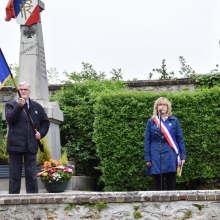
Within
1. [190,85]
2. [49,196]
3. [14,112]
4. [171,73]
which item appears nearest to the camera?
[49,196]

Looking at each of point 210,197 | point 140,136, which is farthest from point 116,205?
point 140,136

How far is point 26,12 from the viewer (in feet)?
30.2

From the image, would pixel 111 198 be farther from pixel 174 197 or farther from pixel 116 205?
pixel 174 197

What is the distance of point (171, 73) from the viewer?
1398 centimetres

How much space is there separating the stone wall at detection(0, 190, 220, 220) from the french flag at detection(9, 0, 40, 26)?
481cm

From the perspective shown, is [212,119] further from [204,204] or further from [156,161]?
[204,204]

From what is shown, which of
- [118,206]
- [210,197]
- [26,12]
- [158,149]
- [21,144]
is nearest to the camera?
[210,197]

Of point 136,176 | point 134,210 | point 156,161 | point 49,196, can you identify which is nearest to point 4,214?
point 49,196

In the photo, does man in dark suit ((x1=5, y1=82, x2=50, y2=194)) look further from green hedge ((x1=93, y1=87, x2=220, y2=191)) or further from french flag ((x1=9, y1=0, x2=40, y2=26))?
french flag ((x1=9, y1=0, x2=40, y2=26))

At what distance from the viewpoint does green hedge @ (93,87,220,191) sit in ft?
27.5

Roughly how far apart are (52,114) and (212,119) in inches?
111

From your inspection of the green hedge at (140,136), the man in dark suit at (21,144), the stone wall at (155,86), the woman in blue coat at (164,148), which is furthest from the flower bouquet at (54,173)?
the stone wall at (155,86)

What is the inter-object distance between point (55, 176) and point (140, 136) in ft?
5.40

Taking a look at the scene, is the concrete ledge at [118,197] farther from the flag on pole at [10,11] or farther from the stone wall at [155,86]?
the stone wall at [155,86]
